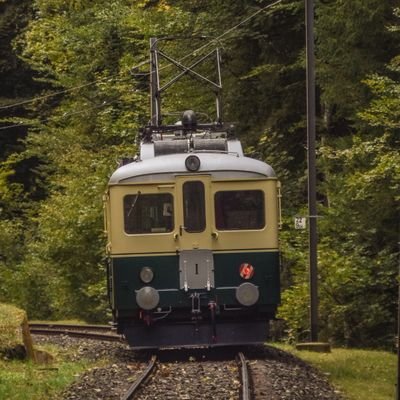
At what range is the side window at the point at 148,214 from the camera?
15125mm

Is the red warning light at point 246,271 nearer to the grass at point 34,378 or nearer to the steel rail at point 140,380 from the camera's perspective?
the steel rail at point 140,380

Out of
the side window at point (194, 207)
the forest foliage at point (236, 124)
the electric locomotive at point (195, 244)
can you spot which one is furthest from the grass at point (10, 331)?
the forest foliage at point (236, 124)

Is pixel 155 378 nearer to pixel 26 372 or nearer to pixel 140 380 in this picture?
pixel 140 380

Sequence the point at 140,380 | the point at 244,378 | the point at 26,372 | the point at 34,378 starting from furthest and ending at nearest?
the point at 26,372 → the point at 34,378 → the point at 140,380 → the point at 244,378

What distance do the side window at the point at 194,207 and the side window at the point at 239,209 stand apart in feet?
0.69

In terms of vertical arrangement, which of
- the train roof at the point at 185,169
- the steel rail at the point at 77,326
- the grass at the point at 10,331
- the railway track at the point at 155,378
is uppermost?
the train roof at the point at 185,169

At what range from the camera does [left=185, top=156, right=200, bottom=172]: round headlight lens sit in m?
15.1

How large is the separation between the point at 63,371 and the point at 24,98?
32.0 meters

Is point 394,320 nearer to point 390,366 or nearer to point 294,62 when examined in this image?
point 390,366

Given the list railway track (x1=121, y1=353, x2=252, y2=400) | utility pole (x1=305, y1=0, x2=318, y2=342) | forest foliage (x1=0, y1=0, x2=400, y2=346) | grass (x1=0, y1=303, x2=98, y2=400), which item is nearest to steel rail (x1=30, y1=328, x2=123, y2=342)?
grass (x1=0, y1=303, x2=98, y2=400)

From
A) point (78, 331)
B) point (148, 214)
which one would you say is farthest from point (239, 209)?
point (78, 331)

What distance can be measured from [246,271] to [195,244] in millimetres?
789

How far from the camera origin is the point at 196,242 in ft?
49.3

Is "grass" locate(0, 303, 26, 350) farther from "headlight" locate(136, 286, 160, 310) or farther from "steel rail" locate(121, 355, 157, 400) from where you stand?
"steel rail" locate(121, 355, 157, 400)
